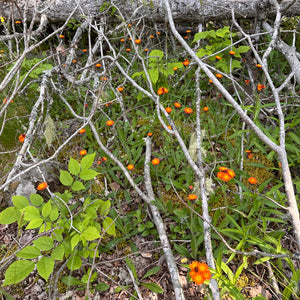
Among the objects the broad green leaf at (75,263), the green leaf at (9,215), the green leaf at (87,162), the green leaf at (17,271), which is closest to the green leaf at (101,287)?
the broad green leaf at (75,263)

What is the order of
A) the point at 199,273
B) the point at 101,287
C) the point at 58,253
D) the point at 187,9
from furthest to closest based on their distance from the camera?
1. the point at 187,9
2. the point at 101,287
3. the point at 58,253
4. the point at 199,273

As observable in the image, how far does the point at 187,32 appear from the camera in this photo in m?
3.49

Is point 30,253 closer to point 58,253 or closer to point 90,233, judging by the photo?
point 58,253

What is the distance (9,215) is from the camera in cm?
139

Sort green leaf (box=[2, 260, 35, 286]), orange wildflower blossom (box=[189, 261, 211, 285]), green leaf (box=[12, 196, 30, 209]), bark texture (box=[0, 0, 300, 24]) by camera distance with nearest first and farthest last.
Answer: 1. orange wildflower blossom (box=[189, 261, 211, 285])
2. green leaf (box=[2, 260, 35, 286])
3. green leaf (box=[12, 196, 30, 209])
4. bark texture (box=[0, 0, 300, 24])

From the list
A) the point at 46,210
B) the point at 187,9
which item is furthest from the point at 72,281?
the point at 187,9

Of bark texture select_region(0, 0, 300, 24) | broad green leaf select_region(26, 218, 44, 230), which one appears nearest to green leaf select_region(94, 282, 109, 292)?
broad green leaf select_region(26, 218, 44, 230)

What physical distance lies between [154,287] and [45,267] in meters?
0.73

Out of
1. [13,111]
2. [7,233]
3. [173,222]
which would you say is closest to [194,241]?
[173,222]

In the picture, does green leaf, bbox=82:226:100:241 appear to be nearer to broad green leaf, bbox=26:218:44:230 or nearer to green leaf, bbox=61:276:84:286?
broad green leaf, bbox=26:218:44:230

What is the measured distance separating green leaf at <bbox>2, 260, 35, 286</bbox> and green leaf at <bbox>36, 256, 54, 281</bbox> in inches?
2.4

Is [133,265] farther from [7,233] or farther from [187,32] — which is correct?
[187,32]

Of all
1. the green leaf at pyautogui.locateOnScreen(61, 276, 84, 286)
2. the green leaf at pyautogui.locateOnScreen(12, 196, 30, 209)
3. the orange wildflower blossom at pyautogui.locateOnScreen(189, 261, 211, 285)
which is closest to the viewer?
the orange wildflower blossom at pyautogui.locateOnScreen(189, 261, 211, 285)

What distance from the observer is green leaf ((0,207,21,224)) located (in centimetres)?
137
